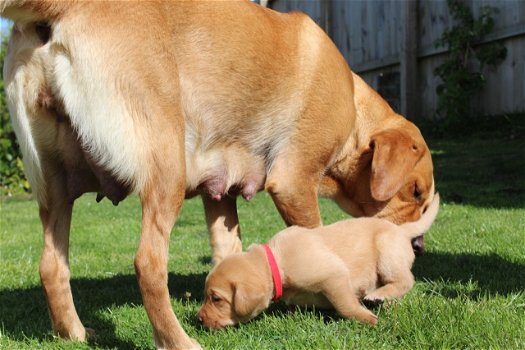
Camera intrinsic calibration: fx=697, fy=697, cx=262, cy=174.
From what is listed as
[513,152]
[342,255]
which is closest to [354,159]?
[342,255]

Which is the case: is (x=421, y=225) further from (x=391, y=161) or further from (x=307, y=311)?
(x=307, y=311)

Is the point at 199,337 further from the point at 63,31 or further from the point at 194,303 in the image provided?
the point at 63,31

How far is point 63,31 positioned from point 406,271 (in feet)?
7.12

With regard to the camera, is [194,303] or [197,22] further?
[194,303]

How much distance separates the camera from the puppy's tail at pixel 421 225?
4.23 m

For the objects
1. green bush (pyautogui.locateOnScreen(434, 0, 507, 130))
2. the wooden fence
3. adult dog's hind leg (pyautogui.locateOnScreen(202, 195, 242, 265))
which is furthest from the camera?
green bush (pyautogui.locateOnScreen(434, 0, 507, 130))

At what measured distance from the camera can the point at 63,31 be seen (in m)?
3.15

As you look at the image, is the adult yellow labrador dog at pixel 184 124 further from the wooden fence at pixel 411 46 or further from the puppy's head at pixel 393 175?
the wooden fence at pixel 411 46

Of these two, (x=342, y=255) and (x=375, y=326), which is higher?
(x=342, y=255)

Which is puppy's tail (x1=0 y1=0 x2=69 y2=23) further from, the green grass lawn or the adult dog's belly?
the green grass lawn

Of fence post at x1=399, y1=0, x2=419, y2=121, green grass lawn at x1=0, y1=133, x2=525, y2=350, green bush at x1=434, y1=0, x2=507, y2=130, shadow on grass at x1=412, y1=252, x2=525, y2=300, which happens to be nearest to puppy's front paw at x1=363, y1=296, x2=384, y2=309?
green grass lawn at x1=0, y1=133, x2=525, y2=350

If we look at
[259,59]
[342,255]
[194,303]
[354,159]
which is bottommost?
[194,303]

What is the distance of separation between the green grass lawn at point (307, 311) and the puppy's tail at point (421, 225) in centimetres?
33

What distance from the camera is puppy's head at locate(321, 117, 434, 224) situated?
14.6ft
